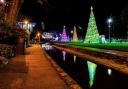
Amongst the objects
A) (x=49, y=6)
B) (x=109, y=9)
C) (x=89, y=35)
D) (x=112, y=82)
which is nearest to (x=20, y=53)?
(x=49, y=6)

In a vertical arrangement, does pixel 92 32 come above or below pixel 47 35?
above

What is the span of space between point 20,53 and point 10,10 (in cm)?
408

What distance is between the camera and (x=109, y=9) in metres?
65.9

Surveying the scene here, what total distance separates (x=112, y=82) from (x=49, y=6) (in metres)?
20.7

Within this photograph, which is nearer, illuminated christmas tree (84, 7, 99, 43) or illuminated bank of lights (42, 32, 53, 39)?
illuminated christmas tree (84, 7, 99, 43)

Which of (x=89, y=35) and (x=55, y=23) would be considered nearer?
(x=89, y=35)

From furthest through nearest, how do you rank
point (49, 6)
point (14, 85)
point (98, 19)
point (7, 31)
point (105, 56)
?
point (98, 19)
point (49, 6)
point (7, 31)
point (105, 56)
point (14, 85)

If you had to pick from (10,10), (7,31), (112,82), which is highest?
(10,10)

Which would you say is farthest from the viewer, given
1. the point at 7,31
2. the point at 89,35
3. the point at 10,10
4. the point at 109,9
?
the point at 109,9

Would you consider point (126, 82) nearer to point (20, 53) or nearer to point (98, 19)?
point (20, 53)

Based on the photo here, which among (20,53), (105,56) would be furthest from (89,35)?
(105,56)

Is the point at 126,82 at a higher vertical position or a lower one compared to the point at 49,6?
lower

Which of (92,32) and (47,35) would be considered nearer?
(92,32)

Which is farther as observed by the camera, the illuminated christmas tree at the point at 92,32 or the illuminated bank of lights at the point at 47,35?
the illuminated bank of lights at the point at 47,35
